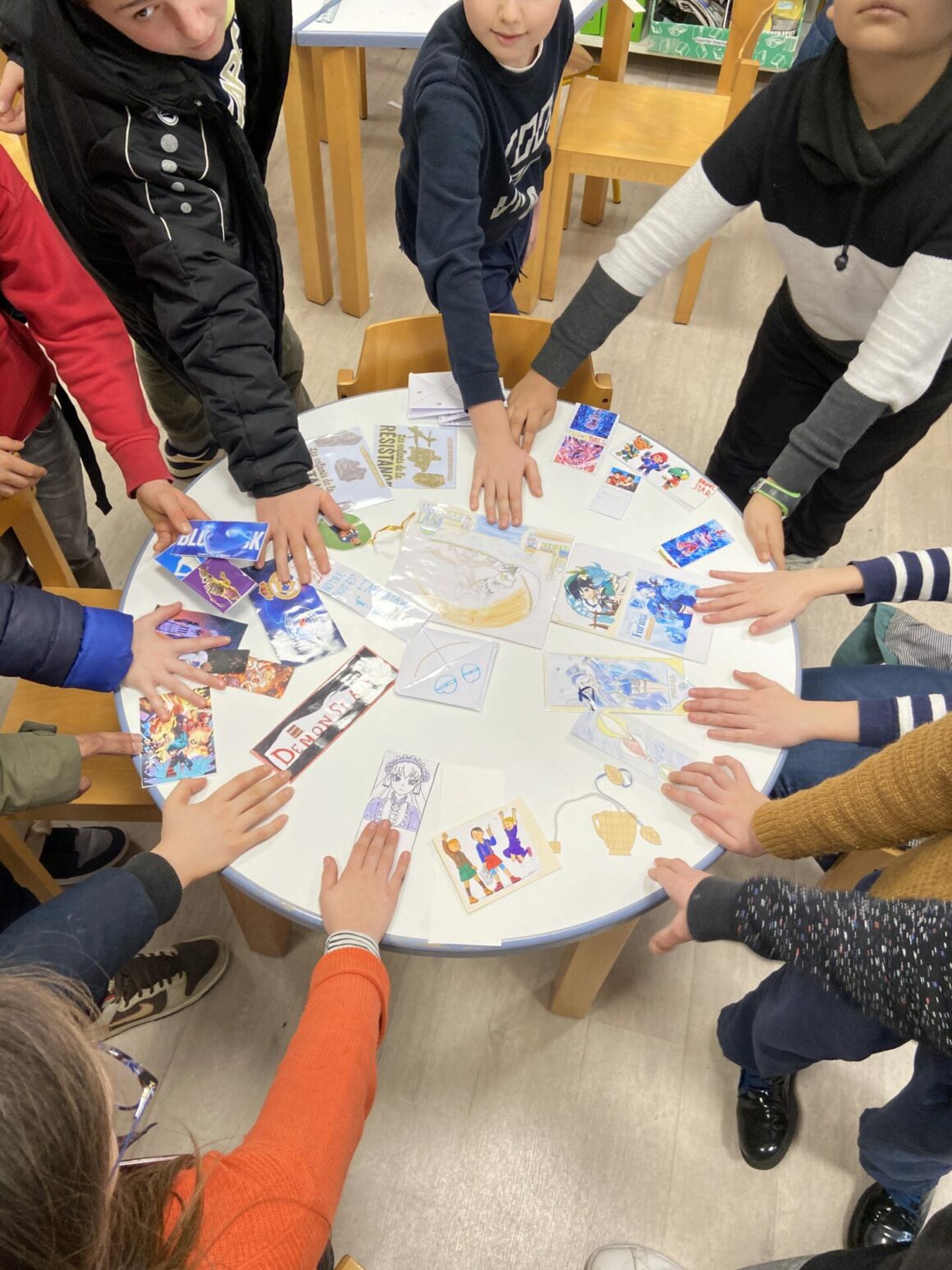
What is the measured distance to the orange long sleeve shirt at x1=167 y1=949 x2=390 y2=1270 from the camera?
74 cm

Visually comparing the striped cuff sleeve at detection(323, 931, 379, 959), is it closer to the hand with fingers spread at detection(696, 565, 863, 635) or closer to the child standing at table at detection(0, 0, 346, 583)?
the child standing at table at detection(0, 0, 346, 583)

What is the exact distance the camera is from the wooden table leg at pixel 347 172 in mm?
2185

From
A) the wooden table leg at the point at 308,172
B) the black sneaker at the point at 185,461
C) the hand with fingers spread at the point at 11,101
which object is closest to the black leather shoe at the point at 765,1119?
the black sneaker at the point at 185,461

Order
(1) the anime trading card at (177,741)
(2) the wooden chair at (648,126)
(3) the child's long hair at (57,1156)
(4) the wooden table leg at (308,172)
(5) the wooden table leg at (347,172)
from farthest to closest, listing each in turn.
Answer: (2) the wooden chair at (648,126), (4) the wooden table leg at (308,172), (5) the wooden table leg at (347,172), (1) the anime trading card at (177,741), (3) the child's long hair at (57,1156)

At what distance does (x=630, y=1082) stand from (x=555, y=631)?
2.99 ft

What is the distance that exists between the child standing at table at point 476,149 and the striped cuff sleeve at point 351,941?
667mm

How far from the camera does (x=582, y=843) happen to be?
996mm

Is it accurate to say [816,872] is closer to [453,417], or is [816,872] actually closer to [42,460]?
[453,417]

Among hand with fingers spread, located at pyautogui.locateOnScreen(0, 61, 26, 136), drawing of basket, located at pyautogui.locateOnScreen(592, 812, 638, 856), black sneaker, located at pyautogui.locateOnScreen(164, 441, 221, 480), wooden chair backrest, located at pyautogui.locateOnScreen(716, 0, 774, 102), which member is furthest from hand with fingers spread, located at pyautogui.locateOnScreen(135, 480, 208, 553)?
wooden chair backrest, located at pyautogui.locateOnScreen(716, 0, 774, 102)

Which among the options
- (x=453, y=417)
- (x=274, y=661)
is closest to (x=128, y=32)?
(x=453, y=417)

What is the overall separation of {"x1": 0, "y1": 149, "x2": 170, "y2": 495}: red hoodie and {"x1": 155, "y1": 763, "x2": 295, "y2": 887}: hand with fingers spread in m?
0.64

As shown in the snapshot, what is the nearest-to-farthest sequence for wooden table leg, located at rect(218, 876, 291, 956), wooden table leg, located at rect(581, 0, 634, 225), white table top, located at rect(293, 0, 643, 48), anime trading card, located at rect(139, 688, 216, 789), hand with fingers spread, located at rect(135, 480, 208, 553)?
anime trading card, located at rect(139, 688, 216, 789) < hand with fingers spread, located at rect(135, 480, 208, 553) < wooden table leg, located at rect(218, 876, 291, 956) < white table top, located at rect(293, 0, 643, 48) < wooden table leg, located at rect(581, 0, 634, 225)

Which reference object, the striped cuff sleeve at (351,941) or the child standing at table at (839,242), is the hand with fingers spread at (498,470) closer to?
→ the child standing at table at (839,242)

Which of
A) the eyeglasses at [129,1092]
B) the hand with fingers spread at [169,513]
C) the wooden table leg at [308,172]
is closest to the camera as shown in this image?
the eyeglasses at [129,1092]
